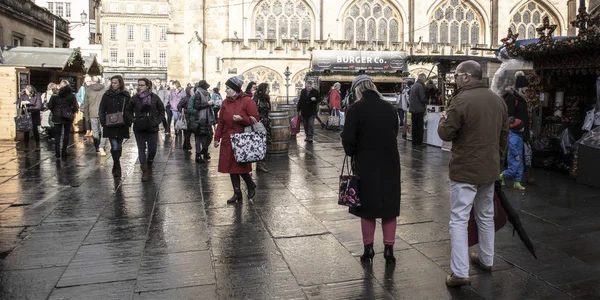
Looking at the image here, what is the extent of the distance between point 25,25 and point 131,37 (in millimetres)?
54143

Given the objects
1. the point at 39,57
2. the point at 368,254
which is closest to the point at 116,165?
the point at 368,254

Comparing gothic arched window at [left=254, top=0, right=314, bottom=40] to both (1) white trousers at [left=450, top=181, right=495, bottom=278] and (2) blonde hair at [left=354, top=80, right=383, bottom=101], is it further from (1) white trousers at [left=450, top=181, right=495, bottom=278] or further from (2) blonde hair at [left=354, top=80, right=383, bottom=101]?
(1) white trousers at [left=450, top=181, right=495, bottom=278]

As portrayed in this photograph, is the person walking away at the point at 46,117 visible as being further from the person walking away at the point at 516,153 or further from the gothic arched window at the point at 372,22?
the gothic arched window at the point at 372,22

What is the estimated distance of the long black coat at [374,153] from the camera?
5082mm

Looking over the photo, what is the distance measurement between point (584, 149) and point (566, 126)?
1.87m

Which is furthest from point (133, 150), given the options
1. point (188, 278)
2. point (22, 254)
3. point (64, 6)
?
point (64, 6)

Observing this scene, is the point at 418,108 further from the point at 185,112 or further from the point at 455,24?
the point at 455,24

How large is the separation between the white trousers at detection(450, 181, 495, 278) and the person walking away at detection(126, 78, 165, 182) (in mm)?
6271

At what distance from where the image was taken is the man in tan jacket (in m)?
4.57

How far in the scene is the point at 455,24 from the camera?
39844 millimetres

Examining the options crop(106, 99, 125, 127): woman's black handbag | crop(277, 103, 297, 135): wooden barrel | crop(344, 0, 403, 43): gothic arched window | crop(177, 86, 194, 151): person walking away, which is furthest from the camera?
crop(344, 0, 403, 43): gothic arched window

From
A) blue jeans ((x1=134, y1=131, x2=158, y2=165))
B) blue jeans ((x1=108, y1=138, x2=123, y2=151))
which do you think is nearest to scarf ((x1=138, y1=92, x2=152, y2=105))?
blue jeans ((x1=134, y1=131, x2=158, y2=165))

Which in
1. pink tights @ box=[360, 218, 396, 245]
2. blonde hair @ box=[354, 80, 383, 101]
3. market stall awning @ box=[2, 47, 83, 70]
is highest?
market stall awning @ box=[2, 47, 83, 70]

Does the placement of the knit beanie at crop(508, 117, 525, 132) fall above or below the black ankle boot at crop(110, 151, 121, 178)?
above
